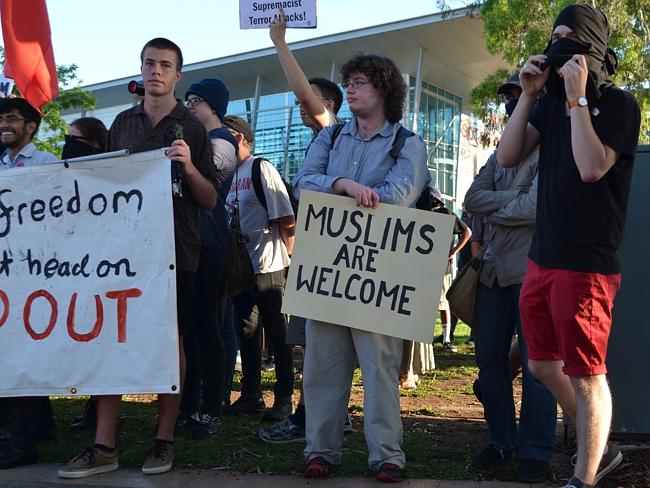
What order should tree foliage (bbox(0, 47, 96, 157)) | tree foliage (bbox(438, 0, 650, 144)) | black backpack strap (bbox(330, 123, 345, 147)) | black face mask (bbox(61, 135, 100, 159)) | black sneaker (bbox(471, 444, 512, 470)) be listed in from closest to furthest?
black sneaker (bbox(471, 444, 512, 470)) → black backpack strap (bbox(330, 123, 345, 147)) → black face mask (bbox(61, 135, 100, 159)) → tree foliage (bbox(438, 0, 650, 144)) → tree foliage (bbox(0, 47, 96, 157))

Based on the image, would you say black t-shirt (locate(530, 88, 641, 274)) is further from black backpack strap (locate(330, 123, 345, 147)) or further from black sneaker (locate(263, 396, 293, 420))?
black sneaker (locate(263, 396, 293, 420))

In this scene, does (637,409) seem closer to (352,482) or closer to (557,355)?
(557,355)

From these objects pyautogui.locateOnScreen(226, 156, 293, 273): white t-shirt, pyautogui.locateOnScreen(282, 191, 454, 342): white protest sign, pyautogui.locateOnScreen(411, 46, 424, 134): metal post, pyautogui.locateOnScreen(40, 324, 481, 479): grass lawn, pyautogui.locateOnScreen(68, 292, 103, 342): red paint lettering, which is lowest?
pyautogui.locateOnScreen(40, 324, 481, 479): grass lawn

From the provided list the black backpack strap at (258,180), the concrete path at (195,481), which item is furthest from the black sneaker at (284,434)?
the black backpack strap at (258,180)

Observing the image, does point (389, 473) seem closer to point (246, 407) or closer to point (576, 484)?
point (576, 484)

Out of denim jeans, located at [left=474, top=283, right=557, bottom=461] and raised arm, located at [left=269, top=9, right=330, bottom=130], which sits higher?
raised arm, located at [left=269, top=9, right=330, bottom=130]

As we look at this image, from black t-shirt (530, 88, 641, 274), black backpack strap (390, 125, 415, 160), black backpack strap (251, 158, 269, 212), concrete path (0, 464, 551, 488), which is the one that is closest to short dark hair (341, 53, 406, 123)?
black backpack strap (390, 125, 415, 160)

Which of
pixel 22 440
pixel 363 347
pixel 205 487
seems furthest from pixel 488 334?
pixel 22 440

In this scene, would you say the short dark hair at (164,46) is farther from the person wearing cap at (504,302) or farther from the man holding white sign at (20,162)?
the person wearing cap at (504,302)

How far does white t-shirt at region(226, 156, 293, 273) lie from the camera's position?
19.0 feet

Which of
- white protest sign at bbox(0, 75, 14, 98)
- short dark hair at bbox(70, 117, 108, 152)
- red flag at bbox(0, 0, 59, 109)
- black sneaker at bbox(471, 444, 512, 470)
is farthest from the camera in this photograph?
white protest sign at bbox(0, 75, 14, 98)

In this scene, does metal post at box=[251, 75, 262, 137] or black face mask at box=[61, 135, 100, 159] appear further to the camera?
metal post at box=[251, 75, 262, 137]

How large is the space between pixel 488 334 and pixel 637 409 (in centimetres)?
91

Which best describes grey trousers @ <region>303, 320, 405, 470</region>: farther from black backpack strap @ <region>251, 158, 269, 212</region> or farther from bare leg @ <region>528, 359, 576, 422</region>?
black backpack strap @ <region>251, 158, 269, 212</region>
